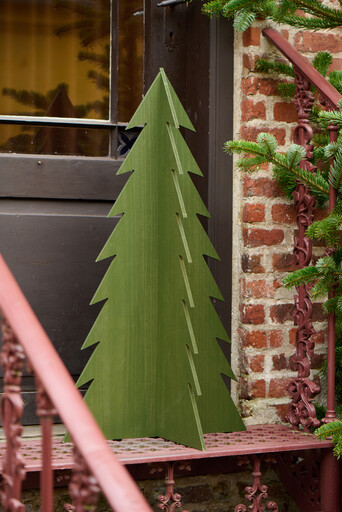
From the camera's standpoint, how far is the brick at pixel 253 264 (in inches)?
113

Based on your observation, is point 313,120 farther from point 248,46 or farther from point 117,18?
point 117,18

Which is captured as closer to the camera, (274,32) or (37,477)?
(37,477)

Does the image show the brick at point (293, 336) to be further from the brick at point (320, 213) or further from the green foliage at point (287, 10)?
the green foliage at point (287, 10)

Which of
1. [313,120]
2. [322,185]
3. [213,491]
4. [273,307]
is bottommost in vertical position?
[213,491]

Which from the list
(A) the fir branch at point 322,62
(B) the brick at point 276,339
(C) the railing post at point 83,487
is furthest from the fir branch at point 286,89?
(C) the railing post at point 83,487

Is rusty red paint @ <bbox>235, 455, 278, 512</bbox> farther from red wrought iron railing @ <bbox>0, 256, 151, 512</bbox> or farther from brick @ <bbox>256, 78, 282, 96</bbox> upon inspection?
brick @ <bbox>256, 78, 282, 96</bbox>

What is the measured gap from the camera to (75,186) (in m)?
2.96

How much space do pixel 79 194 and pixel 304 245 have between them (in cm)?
88

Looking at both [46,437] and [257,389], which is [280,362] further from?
[46,437]

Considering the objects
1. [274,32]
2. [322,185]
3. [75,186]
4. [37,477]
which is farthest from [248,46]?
[37,477]

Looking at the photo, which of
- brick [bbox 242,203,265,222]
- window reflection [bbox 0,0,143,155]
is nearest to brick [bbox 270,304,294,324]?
brick [bbox 242,203,265,222]

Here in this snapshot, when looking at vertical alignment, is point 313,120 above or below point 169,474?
above

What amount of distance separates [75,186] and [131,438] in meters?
0.98

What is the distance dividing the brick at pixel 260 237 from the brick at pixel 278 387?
520 millimetres
